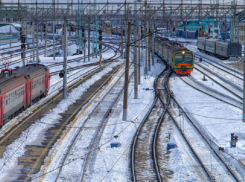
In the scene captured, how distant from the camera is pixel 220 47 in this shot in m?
63.2

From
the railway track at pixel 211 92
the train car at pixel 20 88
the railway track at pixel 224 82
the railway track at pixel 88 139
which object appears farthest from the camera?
the railway track at pixel 224 82

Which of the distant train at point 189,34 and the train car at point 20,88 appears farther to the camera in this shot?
the distant train at point 189,34

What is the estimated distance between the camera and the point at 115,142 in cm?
2030

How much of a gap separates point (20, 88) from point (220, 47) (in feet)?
140

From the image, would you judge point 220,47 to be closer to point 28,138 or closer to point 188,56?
point 188,56

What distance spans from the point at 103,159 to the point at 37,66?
16.4m

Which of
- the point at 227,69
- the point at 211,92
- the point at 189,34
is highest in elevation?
the point at 189,34

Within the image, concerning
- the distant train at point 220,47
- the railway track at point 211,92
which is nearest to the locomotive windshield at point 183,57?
the railway track at point 211,92

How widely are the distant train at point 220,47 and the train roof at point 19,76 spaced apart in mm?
33488

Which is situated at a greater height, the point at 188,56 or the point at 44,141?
the point at 188,56

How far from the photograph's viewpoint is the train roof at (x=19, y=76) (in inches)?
908

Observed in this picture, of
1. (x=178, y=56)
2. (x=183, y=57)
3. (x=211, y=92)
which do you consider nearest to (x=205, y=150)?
(x=211, y=92)

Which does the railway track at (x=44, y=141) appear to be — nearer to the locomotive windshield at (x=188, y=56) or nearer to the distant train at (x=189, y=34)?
the locomotive windshield at (x=188, y=56)

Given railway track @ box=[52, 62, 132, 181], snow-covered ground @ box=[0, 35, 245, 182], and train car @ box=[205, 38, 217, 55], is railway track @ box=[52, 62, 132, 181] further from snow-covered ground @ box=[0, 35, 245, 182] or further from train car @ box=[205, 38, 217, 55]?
train car @ box=[205, 38, 217, 55]
